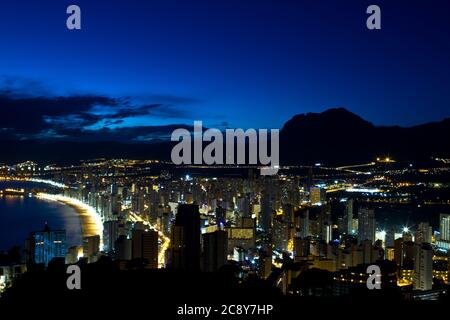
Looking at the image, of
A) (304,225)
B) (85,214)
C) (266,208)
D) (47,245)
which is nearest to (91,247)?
(47,245)

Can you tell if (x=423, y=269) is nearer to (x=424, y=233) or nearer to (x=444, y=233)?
(x=424, y=233)

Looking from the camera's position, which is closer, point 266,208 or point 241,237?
point 241,237

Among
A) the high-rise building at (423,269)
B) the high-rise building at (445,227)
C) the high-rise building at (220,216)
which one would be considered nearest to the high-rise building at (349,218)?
the high-rise building at (445,227)

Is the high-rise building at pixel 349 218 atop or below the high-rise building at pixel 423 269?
atop

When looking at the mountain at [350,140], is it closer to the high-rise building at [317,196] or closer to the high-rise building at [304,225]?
the high-rise building at [304,225]
